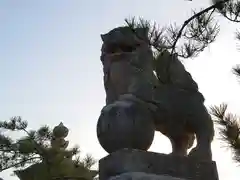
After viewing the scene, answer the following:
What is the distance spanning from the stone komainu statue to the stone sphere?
0.23 feet

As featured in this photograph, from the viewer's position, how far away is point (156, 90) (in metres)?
3.02

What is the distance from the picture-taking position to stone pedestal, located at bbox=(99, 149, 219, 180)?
8.55 ft

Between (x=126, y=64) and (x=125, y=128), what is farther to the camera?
(x=126, y=64)

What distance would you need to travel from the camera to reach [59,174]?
565 cm

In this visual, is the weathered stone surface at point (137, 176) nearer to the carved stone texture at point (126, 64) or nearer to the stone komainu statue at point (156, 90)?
the stone komainu statue at point (156, 90)

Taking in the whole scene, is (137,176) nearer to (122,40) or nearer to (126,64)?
(126,64)

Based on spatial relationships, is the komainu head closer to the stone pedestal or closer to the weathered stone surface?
the stone pedestal

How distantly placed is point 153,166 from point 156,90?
574mm

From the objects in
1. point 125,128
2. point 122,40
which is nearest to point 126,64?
point 122,40

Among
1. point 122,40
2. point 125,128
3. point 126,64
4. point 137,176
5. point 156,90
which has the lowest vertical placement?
point 137,176

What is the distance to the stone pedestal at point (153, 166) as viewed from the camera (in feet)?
8.55

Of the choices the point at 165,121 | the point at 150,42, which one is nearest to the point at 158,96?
the point at 165,121

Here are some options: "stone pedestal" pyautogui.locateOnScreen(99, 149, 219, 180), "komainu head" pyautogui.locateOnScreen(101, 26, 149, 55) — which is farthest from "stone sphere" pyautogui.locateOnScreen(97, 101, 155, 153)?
"komainu head" pyautogui.locateOnScreen(101, 26, 149, 55)

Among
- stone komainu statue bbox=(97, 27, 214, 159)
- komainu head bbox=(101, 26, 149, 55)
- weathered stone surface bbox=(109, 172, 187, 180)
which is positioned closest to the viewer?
weathered stone surface bbox=(109, 172, 187, 180)
